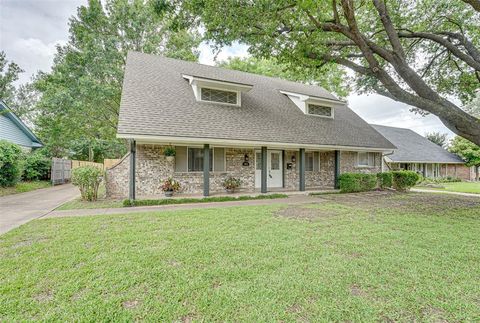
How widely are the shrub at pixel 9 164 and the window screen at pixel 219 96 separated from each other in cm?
981

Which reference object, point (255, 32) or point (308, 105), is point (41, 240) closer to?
point (255, 32)

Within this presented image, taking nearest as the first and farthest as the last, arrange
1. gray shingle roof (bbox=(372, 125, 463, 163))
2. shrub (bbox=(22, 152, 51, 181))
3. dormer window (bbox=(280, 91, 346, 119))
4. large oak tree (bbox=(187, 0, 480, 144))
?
large oak tree (bbox=(187, 0, 480, 144)) → dormer window (bbox=(280, 91, 346, 119)) → shrub (bbox=(22, 152, 51, 181)) → gray shingle roof (bbox=(372, 125, 463, 163))

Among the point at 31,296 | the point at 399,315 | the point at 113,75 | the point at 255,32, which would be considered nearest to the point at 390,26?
the point at 255,32

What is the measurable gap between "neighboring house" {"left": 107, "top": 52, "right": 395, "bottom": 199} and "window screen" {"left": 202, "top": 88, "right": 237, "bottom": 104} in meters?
0.05

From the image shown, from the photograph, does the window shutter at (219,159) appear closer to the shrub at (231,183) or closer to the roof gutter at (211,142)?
the shrub at (231,183)

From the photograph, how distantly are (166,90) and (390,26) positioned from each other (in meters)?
9.43

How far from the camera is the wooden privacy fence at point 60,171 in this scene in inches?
626

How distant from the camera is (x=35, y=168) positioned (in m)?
15.5

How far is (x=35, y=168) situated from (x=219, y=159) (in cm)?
1306

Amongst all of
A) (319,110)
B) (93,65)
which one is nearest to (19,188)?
(93,65)

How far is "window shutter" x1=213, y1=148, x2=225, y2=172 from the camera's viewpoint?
450 inches

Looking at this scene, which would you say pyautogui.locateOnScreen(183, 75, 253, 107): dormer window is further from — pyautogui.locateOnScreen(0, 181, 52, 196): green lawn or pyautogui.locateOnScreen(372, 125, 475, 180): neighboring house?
pyautogui.locateOnScreen(372, 125, 475, 180): neighboring house

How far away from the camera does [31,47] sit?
1891 centimetres

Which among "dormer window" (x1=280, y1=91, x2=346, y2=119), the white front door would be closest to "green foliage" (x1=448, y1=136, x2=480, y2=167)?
"dormer window" (x1=280, y1=91, x2=346, y2=119)
